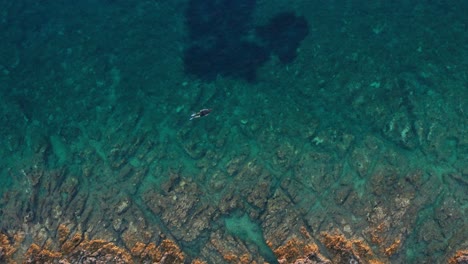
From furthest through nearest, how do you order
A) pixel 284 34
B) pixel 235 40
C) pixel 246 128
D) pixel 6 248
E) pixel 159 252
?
pixel 235 40 → pixel 284 34 → pixel 246 128 → pixel 6 248 → pixel 159 252

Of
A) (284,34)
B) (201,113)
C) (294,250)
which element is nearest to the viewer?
(294,250)

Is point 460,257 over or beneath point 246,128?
beneath

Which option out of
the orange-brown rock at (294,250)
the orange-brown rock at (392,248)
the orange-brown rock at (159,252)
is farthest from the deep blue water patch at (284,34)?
the orange-brown rock at (159,252)

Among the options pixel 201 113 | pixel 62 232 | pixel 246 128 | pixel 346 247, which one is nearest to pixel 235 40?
pixel 201 113

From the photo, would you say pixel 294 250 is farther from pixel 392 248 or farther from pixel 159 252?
pixel 159 252

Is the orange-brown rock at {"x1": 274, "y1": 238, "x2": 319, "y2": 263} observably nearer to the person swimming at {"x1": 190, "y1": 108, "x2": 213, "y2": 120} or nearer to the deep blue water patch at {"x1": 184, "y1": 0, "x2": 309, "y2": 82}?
the person swimming at {"x1": 190, "y1": 108, "x2": 213, "y2": 120}

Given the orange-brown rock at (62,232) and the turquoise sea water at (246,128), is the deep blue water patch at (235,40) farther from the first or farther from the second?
the orange-brown rock at (62,232)

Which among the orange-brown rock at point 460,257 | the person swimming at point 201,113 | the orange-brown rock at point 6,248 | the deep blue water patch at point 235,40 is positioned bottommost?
the orange-brown rock at point 6,248

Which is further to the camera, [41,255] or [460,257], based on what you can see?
[41,255]
